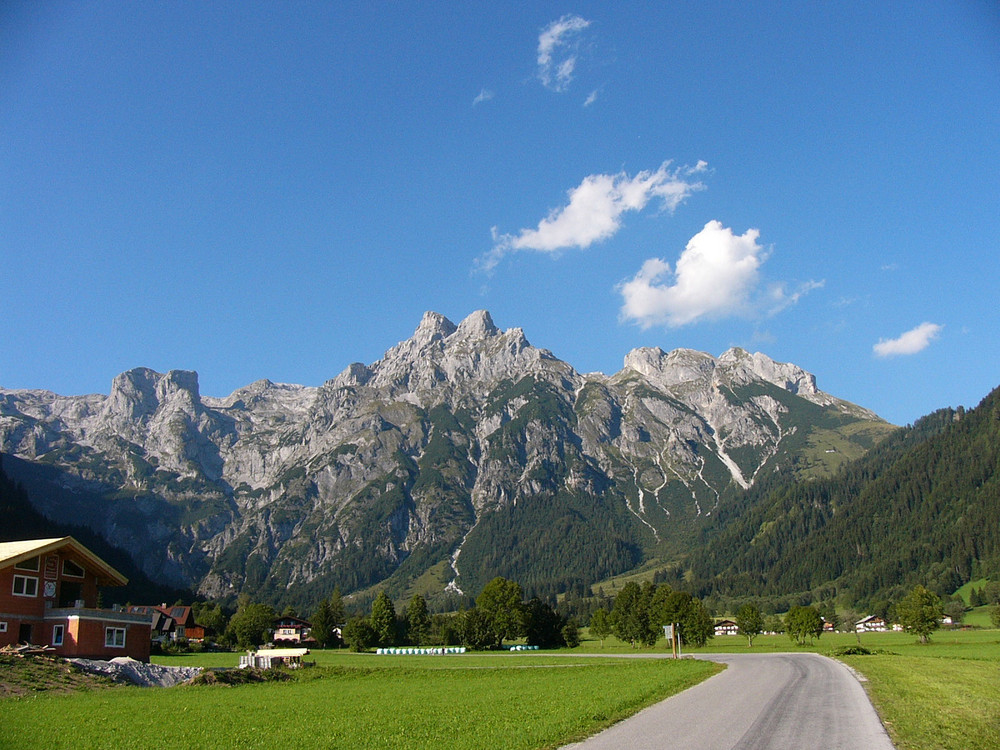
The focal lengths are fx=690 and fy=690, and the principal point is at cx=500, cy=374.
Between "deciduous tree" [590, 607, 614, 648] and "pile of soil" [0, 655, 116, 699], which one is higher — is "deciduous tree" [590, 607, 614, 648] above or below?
below

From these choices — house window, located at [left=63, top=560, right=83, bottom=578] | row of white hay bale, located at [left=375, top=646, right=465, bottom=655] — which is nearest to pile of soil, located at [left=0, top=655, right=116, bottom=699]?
house window, located at [left=63, top=560, right=83, bottom=578]

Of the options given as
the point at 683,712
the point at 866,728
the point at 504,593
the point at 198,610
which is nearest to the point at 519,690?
the point at 683,712

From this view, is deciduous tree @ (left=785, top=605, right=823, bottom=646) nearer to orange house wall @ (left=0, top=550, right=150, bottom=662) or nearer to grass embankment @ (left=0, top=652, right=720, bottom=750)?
grass embankment @ (left=0, top=652, right=720, bottom=750)

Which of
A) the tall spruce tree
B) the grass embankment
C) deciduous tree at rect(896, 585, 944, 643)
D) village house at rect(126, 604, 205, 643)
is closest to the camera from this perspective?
the grass embankment

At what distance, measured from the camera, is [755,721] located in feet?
87.3

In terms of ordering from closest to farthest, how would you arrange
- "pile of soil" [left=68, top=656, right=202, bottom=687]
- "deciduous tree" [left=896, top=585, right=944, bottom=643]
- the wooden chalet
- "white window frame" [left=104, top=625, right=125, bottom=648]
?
"pile of soil" [left=68, top=656, right=202, bottom=687]
"white window frame" [left=104, top=625, right=125, bottom=648]
"deciduous tree" [left=896, top=585, right=944, bottom=643]
the wooden chalet

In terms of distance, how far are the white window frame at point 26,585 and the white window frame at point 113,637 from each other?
628 centimetres

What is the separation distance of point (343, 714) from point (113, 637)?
122 ft

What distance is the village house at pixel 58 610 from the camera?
5353cm

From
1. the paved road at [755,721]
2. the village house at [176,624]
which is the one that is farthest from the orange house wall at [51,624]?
the village house at [176,624]

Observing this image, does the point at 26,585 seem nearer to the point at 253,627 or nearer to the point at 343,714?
the point at 343,714

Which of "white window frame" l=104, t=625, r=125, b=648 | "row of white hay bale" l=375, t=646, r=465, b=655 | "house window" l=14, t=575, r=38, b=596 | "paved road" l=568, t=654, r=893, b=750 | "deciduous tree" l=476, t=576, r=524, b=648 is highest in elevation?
"house window" l=14, t=575, r=38, b=596

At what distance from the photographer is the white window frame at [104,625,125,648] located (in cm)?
5702

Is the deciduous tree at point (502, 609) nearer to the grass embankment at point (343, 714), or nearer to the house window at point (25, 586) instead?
the grass embankment at point (343, 714)
